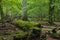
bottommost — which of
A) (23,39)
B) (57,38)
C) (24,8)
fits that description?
(57,38)

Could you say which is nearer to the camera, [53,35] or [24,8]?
[53,35]

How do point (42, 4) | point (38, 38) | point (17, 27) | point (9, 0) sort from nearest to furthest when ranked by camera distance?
point (38, 38)
point (9, 0)
point (17, 27)
point (42, 4)

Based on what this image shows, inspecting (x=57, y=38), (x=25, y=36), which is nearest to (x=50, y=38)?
(x=57, y=38)

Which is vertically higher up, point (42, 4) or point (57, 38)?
point (42, 4)

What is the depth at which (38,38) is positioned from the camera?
11234 millimetres

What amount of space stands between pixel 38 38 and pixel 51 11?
30.9 feet

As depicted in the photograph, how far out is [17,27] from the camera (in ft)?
59.6

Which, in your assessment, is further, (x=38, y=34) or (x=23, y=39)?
(x=38, y=34)

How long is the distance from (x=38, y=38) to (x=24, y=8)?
9.44m

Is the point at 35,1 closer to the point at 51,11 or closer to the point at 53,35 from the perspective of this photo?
the point at 51,11

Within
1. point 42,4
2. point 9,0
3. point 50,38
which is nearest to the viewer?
point 50,38

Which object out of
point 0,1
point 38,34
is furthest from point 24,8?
point 38,34

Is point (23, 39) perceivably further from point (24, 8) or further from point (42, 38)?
point (24, 8)

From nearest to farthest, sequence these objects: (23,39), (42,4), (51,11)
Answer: (23,39)
(51,11)
(42,4)
